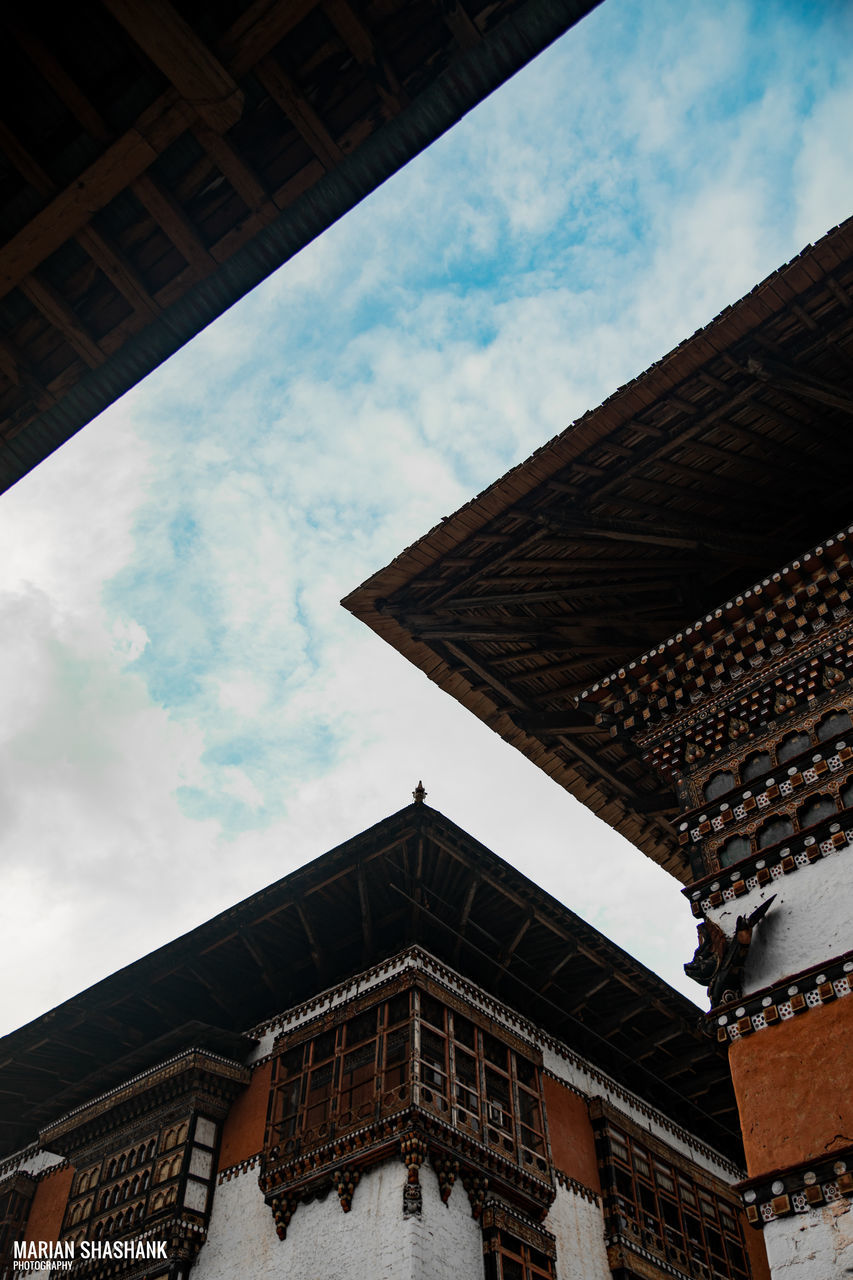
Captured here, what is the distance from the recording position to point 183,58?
14.9 ft

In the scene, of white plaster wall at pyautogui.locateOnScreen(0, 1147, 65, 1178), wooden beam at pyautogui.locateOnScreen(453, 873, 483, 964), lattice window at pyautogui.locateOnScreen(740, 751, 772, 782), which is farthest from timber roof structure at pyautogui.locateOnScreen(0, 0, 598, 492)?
white plaster wall at pyautogui.locateOnScreen(0, 1147, 65, 1178)

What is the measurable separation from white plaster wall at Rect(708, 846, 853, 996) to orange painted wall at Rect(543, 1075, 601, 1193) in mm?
11044

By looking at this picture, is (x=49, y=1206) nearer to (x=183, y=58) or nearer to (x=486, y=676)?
(x=486, y=676)

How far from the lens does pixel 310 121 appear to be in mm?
5133

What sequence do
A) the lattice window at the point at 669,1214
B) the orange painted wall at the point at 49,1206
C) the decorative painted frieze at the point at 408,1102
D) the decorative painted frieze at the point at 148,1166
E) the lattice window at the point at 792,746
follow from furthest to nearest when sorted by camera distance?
the orange painted wall at the point at 49,1206 → the lattice window at the point at 669,1214 → the decorative painted frieze at the point at 148,1166 → the decorative painted frieze at the point at 408,1102 → the lattice window at the point at 792,746

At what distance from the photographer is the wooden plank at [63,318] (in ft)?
16.8

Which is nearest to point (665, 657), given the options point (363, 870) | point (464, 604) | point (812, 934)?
point (464, 604)

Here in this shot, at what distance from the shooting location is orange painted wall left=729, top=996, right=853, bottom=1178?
7.54 m

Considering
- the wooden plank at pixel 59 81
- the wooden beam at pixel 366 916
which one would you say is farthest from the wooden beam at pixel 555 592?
the wooden beam at pixel 366 916

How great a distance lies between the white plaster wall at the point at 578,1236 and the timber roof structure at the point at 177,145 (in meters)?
15.8

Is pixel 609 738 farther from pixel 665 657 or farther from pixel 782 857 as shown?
pixel 782 857

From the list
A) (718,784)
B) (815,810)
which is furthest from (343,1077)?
(815,810)

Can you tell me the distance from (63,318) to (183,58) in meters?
1.36

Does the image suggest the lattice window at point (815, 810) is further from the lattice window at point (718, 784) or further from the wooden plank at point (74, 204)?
the wooden plank at point (74, 204)
